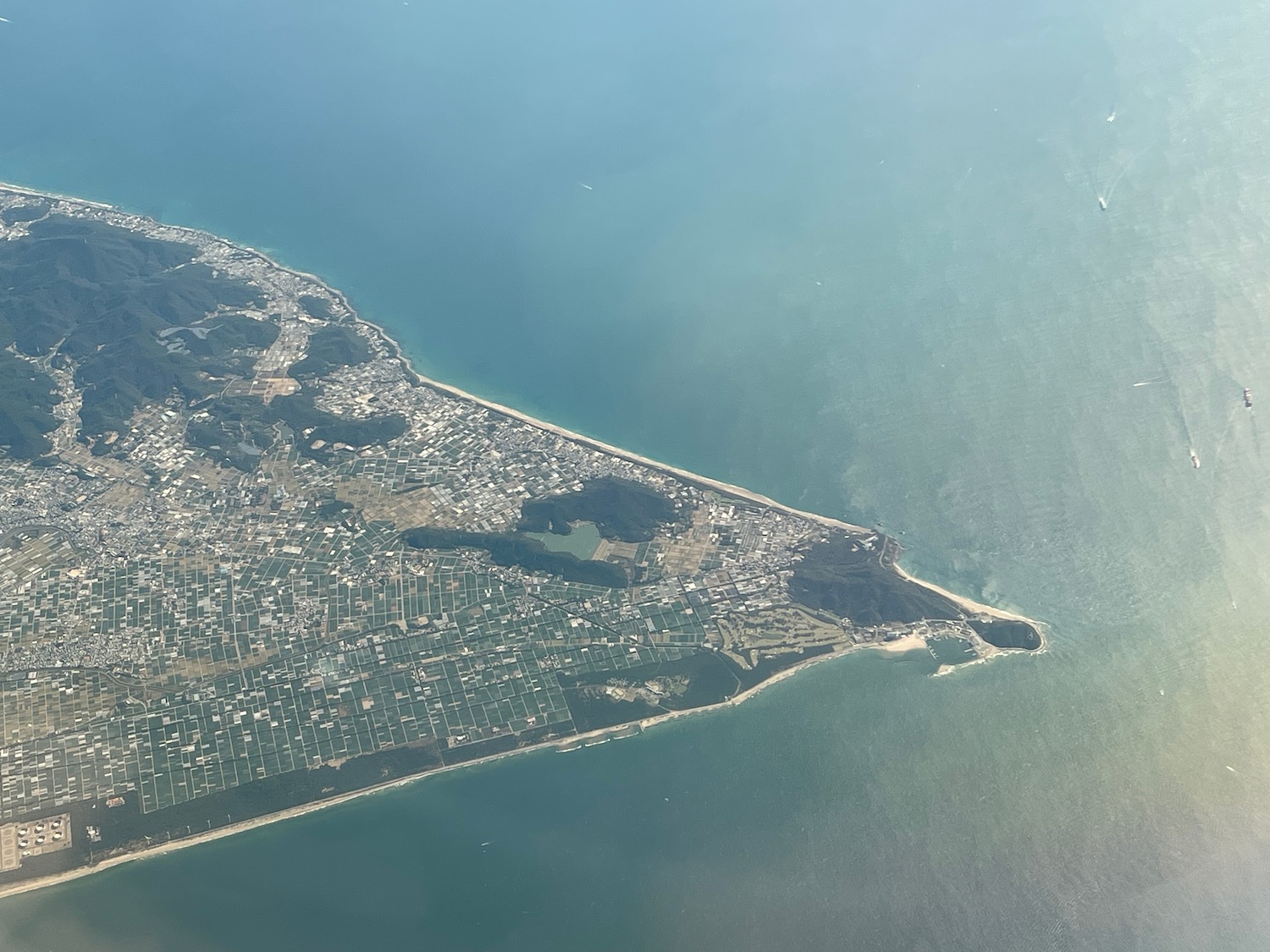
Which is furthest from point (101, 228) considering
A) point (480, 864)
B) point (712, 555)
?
point (480, 864)

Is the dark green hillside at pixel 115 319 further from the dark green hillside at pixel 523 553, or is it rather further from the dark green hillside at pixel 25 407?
the dark green hillside at pixel 523 553

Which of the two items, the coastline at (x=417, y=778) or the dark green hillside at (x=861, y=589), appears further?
the dark green hillside at (x=861, y=589)

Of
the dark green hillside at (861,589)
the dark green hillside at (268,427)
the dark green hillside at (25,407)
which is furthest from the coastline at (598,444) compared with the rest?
the dark green hillside at (25,407)

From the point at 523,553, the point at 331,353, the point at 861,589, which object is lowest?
the point at 861,589

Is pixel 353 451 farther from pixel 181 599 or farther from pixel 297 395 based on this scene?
pixel 181 599

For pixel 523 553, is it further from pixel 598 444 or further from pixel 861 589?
pixel 861 589

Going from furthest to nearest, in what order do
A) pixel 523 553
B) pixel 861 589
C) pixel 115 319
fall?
1. pixel 115 319
2. pixel 523 553
3. pixel 861 589

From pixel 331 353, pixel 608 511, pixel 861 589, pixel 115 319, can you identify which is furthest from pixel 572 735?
pixel 115 319

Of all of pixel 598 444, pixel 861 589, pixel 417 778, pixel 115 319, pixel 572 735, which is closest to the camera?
pixel 417 778
